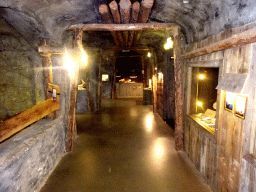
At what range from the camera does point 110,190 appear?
12.3 ft

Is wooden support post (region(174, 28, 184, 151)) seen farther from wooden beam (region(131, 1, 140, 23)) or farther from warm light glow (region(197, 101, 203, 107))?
wooden beam (region(131, 1, 140, 23))

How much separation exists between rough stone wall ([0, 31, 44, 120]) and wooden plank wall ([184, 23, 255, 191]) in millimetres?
6698

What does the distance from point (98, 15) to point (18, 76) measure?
506 cm

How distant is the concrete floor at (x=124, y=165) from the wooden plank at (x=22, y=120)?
152cm

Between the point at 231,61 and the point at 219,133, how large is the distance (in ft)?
4.79

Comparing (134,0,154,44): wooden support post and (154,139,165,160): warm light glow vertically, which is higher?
(134,0,154,44): wooden support post

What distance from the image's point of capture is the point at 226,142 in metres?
3.20

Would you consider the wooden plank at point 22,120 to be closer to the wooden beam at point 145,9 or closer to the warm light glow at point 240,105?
the wooden beam at point 145,9

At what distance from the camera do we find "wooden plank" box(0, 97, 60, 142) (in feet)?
10.2

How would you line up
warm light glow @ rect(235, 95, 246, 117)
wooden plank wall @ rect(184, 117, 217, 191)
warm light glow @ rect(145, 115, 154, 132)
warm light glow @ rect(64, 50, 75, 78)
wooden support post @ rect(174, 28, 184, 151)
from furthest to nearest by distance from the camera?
warm light glow @ rect(145, 115, 154, 132) → warm light glow @ rect(64, 50, 75, 78) → wooden support post @ rect(174, 28, 184, 151) → wooden plank wall @ rect(184, 117, 217, 191) → warm light glow @ rect(235, 95, 246, 117)

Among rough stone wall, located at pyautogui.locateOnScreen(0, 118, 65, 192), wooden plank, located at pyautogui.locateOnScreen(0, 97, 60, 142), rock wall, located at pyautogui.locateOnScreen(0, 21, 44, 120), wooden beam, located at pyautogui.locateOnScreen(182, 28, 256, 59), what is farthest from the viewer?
rock wall, located at pyautogui.locateOnScreen(0, 21, 44, 120)

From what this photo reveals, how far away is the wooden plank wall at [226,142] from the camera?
279cm

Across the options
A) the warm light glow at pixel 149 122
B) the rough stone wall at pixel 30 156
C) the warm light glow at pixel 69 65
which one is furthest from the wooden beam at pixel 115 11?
the warm light glow at pixel 149 122

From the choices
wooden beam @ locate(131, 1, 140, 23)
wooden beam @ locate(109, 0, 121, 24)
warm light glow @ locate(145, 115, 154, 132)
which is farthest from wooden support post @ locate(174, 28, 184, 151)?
warm light glow @ locate(145, 115, 154, 132)
